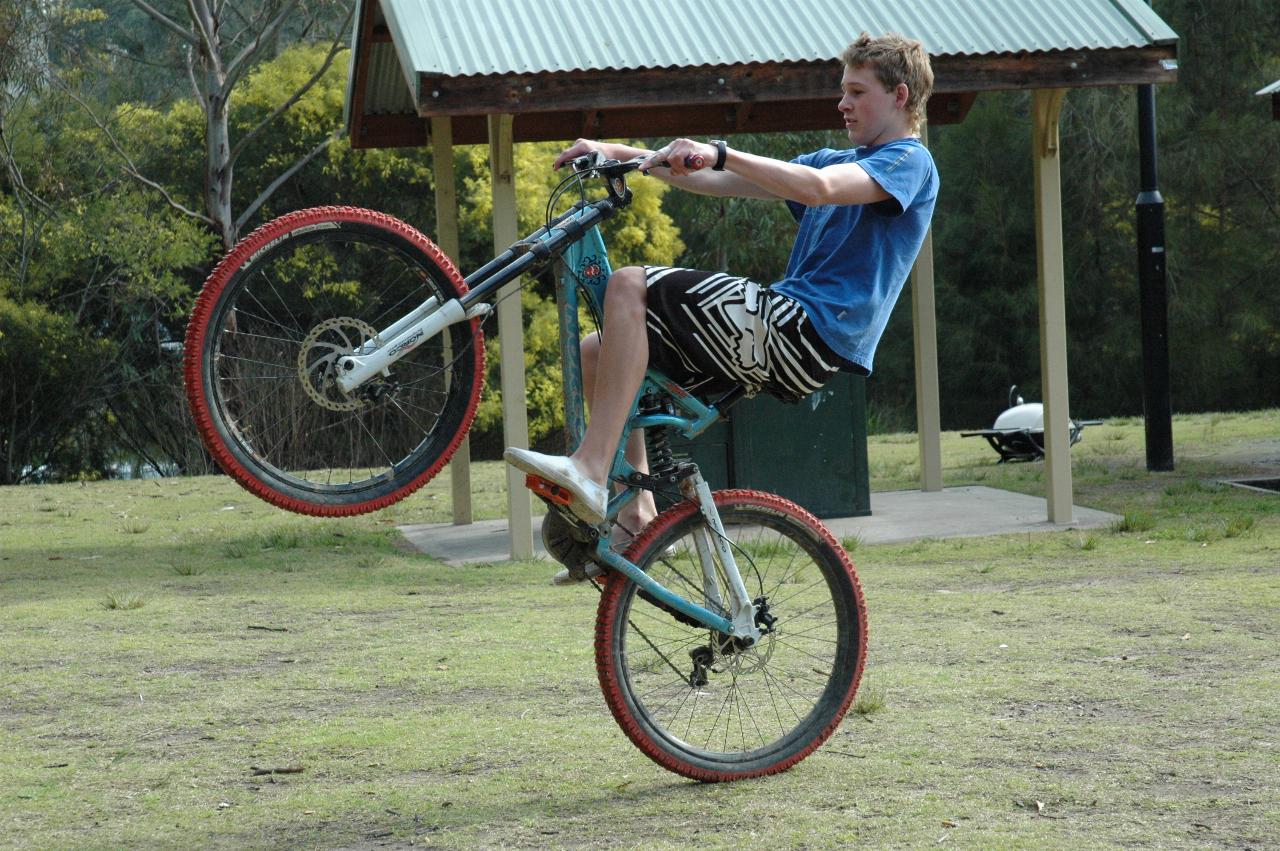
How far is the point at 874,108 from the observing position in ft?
13.2

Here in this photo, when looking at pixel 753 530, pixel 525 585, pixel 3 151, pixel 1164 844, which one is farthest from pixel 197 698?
pixel 3 151

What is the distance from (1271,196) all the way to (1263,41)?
2725 mm

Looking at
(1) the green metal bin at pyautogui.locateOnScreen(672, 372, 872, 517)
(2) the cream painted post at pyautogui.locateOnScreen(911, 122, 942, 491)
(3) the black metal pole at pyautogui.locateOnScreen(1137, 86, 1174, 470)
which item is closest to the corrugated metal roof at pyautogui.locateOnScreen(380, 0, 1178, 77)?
(1) the green metal bin at pyautogui.locateOnScreen(672, 372, 872, 517)

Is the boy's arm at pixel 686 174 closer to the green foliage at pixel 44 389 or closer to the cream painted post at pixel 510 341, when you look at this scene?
the cream painted post at pixel 510 341

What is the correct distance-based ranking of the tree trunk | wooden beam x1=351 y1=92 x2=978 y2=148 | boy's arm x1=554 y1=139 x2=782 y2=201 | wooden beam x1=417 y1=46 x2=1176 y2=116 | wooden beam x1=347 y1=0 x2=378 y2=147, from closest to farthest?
boy's arm x1=554 y1=139 x2=782 y2=201, wooden beam x1=417 y1=46 x2=1176 y2=116, wooden beam x1=347 y1=0 x2=378 y2=147, wooden beam x1=351 y1=92 x2=978 y2=148, the tree trunk

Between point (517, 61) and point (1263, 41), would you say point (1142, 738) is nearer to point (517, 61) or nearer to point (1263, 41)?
point (517, 61)

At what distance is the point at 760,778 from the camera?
168 inches

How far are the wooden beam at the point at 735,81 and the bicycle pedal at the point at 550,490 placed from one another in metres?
4.90

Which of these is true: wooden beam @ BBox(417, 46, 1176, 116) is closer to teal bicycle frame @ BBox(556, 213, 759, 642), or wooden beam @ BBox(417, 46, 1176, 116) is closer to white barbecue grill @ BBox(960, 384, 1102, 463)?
teal bicycle frame @ BBox(556, 213, 759, 642)

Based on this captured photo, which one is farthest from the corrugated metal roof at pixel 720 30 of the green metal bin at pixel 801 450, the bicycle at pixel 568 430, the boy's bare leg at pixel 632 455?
the boy's bare leg at pixel 632 455

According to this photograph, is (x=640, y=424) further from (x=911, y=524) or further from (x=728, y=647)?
(x=911, y=524)

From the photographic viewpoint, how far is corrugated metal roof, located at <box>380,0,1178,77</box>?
8.70 m

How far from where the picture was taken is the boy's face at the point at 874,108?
13.2ft

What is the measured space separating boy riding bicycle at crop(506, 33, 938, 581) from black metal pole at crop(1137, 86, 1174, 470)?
9388mm
